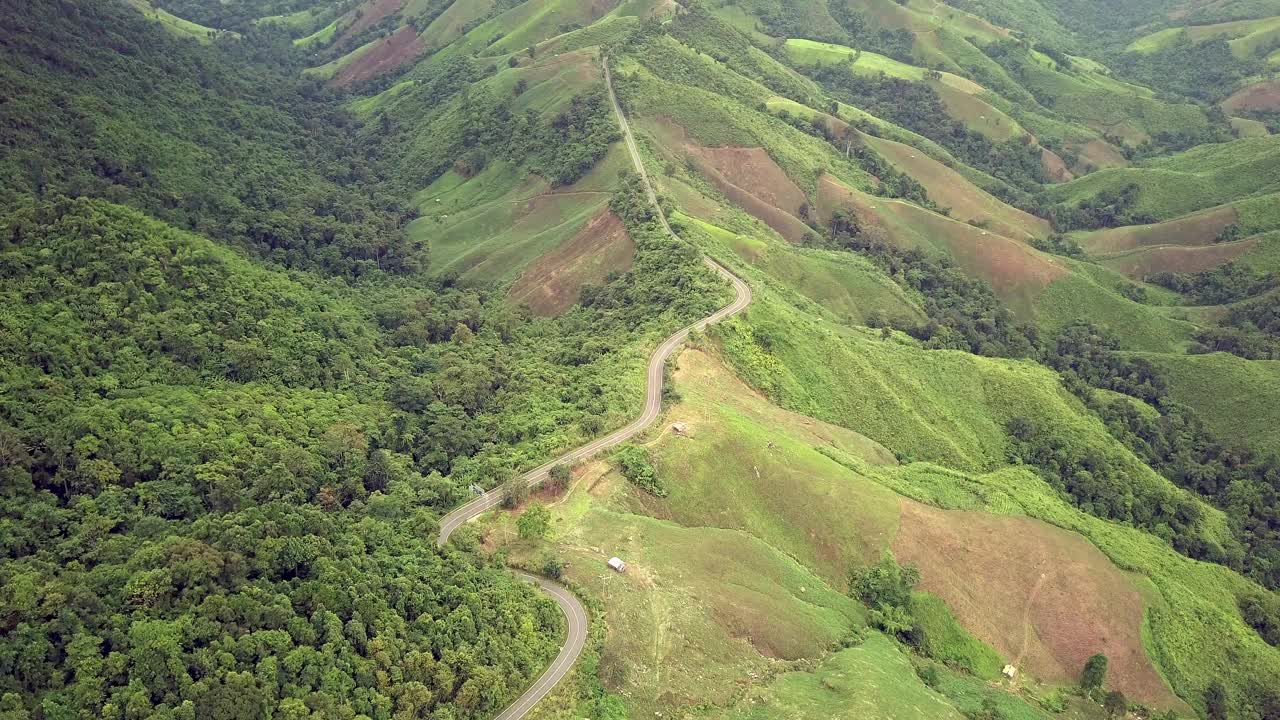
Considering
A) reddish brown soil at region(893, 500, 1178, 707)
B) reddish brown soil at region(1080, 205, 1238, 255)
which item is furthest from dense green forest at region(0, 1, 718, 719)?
reddish brown soil at region(1080, 205, 1238, 255)

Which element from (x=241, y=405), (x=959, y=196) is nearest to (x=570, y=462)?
(x=241, y=405)

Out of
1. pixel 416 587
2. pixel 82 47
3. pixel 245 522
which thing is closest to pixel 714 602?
pixel 416 587

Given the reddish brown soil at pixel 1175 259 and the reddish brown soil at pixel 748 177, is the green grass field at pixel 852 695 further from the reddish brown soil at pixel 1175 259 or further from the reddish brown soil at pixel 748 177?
the reddish brown soil at pixel 1175 259

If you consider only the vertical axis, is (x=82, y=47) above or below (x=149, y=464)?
above

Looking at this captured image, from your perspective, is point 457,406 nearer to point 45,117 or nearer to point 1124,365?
point 45,117

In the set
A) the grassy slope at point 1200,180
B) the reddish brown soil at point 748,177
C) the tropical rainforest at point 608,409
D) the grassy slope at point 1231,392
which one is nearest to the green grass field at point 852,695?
the tropical rainforest at point 608,409

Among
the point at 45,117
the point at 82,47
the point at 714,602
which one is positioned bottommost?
the point at 714,602
